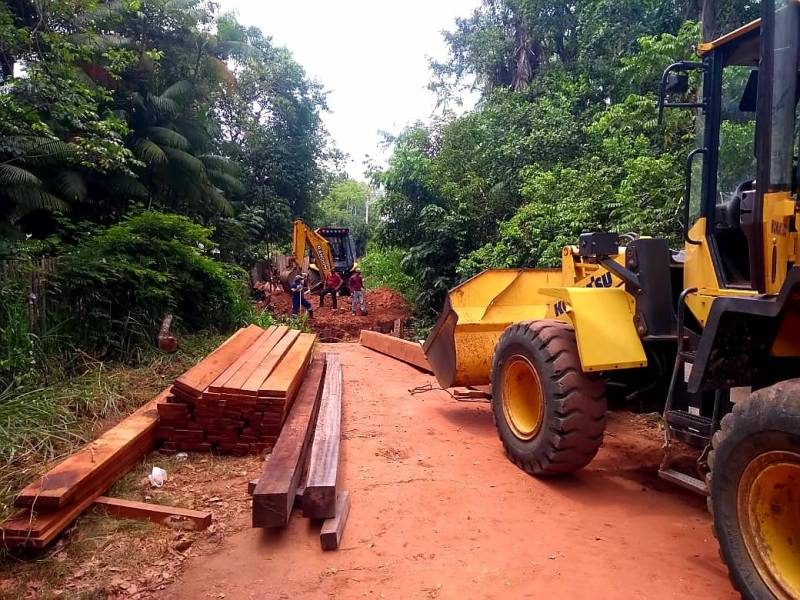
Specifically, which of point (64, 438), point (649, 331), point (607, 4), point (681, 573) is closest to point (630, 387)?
point (649, 331)

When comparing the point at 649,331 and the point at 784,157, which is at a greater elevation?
the point at 784,157

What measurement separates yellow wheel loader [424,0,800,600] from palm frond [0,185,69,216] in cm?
1095

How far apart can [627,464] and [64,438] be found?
4.62 m

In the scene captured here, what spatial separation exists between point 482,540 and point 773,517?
1.54m

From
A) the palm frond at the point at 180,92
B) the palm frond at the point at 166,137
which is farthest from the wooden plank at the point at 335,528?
the palm frond at the point at 180,92

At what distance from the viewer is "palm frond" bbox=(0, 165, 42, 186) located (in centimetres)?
1117

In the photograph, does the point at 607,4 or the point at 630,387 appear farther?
the point at 607,4

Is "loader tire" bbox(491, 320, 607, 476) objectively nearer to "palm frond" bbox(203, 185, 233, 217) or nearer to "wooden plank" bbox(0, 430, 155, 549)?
"wooden plank" bbox(0, 430, 155, 549)

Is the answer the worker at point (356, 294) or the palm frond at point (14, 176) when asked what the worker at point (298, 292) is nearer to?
the worker at point (356, 294)

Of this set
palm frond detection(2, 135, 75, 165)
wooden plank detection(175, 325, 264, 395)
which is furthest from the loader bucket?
palm frond detection(2, 135, 75, 165)

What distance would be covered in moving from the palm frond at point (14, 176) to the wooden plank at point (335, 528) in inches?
418

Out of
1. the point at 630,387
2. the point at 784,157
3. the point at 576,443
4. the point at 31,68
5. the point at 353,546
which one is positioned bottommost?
the point at 353,546

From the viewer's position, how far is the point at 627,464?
495 cm

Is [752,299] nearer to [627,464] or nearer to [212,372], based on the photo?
[627,464]
